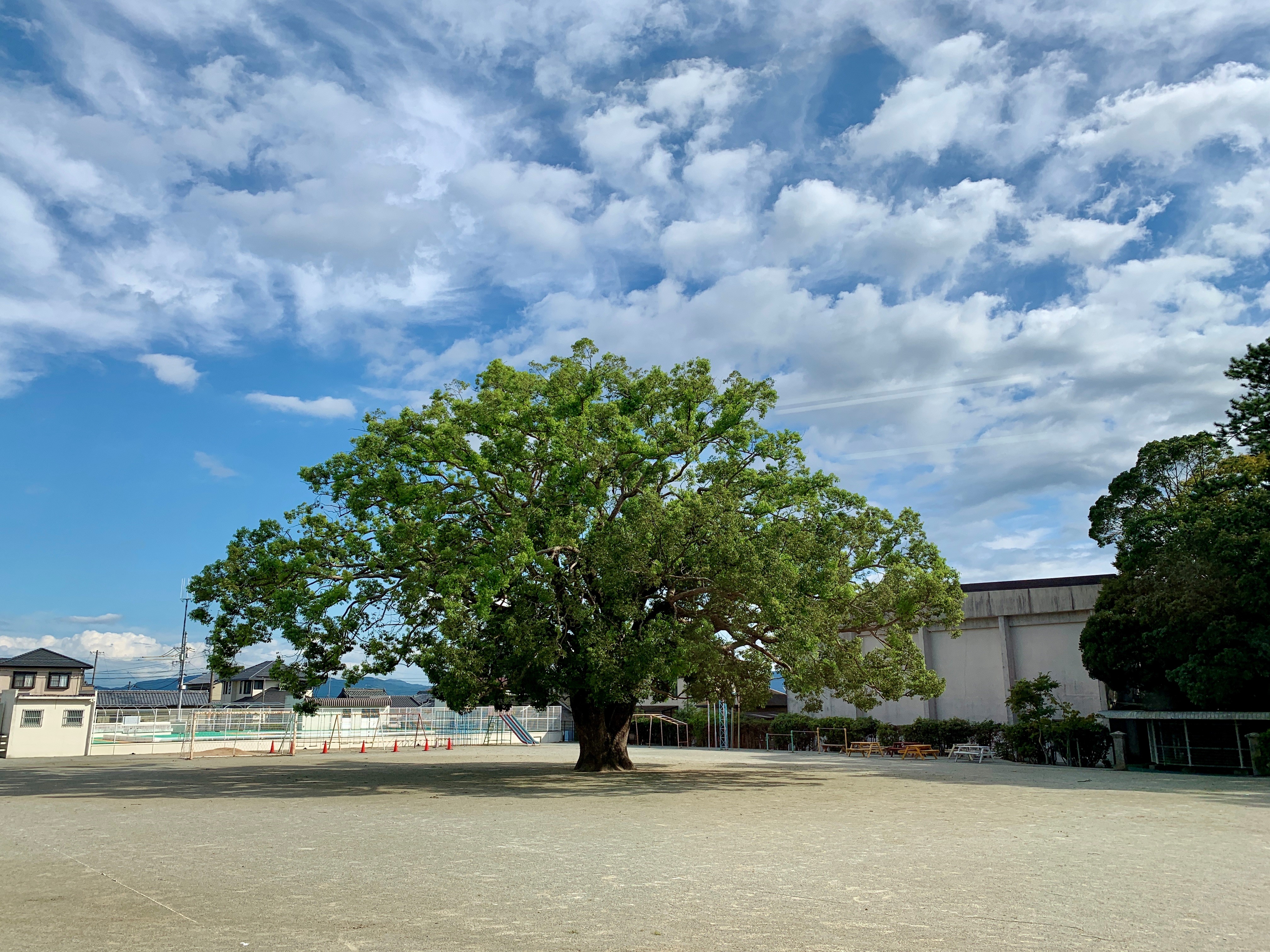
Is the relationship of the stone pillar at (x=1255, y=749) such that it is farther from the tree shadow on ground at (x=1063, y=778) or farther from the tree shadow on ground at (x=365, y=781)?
the tree shadow on ground at (x=365, y=781)

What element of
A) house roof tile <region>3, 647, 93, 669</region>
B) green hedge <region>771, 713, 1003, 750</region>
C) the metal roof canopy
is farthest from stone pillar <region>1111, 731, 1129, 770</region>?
house roof tile <region>3, 647, 93, 669</region>

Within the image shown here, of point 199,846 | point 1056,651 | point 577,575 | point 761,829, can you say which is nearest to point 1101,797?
point 761,829

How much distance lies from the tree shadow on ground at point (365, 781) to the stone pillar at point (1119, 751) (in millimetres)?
11001

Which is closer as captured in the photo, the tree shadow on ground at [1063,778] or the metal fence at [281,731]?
the tree shadow on ground at [1063,778]

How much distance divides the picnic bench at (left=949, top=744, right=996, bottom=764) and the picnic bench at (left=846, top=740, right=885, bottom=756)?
3502 mm

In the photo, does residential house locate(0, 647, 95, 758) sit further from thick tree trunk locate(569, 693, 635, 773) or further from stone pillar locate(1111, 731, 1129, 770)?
stone pillar locate(1111, 731, 1129, 770)

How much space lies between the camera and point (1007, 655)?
40.1m

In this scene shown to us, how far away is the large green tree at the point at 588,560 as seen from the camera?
18812 millimetres

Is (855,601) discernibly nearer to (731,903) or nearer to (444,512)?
(444,512)

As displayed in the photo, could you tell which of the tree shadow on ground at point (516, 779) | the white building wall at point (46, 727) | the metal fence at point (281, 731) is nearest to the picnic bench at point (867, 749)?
the tree shadow on ground at point (516, 779)

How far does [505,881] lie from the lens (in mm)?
8516

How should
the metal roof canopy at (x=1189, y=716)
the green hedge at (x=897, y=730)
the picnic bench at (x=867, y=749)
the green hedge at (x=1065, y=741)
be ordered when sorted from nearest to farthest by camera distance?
the metal roof canopy at (x=1189, y=716) < the green hedge at (x=1065, y=741) < the green hedge at (x=897, y=730) < the picnic bench at (x=867, y=749)

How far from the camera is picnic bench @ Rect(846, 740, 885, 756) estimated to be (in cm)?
3816

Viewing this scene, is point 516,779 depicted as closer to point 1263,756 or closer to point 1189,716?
point 1189,716
